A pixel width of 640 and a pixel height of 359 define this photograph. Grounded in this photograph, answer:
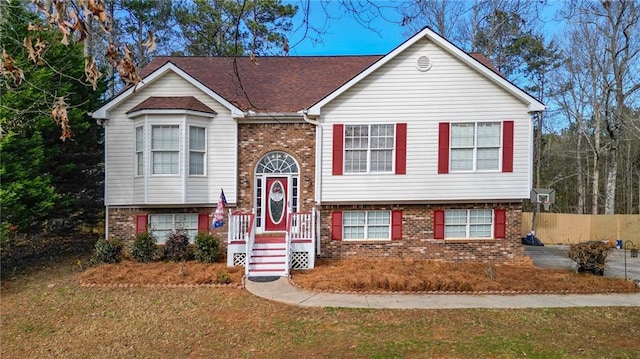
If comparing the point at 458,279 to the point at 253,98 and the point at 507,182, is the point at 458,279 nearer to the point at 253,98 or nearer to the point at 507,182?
the point at 507,182

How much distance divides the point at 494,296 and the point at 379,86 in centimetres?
714

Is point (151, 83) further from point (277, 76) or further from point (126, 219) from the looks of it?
point (277, 76)

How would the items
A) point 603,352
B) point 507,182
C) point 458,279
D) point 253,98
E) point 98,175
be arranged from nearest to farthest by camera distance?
point 603,352
point 458,279
point 507,182
point 253,98
point 98,175

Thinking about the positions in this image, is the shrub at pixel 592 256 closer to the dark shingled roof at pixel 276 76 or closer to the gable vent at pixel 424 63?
the gable vent at pixel 424 63

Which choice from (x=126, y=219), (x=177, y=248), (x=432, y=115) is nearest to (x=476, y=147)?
(x=432, y=115)

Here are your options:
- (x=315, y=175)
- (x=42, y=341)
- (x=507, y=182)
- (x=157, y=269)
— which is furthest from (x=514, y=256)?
(x=42, y=341)

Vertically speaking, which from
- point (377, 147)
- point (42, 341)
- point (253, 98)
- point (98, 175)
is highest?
point (253, 98)

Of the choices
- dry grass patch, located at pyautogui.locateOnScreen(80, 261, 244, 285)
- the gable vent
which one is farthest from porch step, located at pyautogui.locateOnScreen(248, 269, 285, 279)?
A: the gable vent

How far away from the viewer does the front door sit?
40.9ft

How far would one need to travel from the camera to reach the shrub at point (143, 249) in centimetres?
1144

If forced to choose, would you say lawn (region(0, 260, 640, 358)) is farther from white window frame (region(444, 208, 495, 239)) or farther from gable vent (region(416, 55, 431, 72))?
gable vent (region(416, 55, 431, 72))

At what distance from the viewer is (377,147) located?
11867 mm

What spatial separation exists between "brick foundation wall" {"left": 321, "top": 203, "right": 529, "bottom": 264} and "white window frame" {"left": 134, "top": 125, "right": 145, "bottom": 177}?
20.7 feet

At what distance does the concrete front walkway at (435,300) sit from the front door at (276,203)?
3.63 meters
